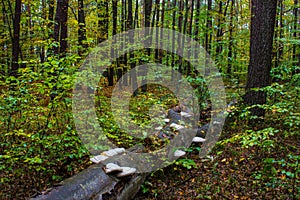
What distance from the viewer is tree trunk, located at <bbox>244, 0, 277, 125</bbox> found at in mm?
5703

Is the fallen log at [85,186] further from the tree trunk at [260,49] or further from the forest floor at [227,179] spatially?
the tree trunk at [260,49]

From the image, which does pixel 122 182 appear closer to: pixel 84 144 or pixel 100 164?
pixel 100 164

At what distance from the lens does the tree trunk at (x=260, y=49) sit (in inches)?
225

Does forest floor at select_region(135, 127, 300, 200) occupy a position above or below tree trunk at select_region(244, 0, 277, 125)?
below

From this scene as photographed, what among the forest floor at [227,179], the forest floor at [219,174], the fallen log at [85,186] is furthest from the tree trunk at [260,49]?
the fallen log at [85,186]

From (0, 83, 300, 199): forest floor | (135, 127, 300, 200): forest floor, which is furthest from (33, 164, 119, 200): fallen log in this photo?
(135, 127, 300, 200): forest floor

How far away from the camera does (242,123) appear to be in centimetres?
620

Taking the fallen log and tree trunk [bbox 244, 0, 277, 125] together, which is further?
tree trunk [bbox 244, 0, 277, 125]

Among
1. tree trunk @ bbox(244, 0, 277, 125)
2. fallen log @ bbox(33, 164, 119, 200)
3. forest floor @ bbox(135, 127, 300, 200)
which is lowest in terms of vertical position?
forest floor @ bbox(135, 127, 300, 200)

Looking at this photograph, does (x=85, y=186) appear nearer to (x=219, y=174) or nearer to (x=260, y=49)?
(x=219, y=174)

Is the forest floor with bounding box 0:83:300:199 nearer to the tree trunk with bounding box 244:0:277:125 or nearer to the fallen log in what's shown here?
the fallen log

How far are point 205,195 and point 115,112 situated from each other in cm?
390

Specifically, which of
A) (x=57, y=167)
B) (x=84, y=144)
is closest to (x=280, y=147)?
(x=84, y=144)

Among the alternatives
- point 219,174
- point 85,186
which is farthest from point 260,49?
point 85,186
